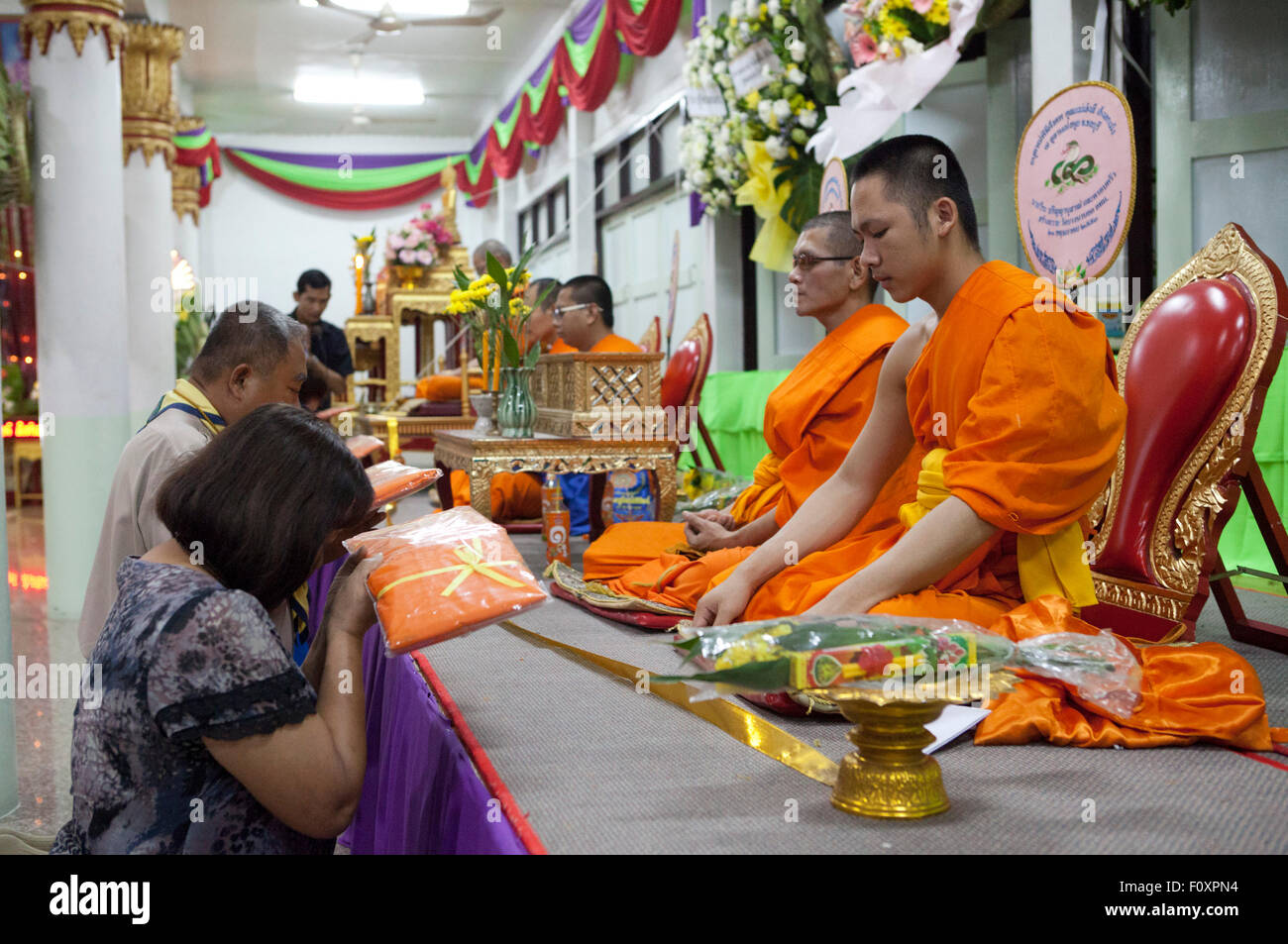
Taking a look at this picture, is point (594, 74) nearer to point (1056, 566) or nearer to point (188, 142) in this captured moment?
point (188, 142)

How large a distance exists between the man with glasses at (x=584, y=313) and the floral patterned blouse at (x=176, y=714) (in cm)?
341

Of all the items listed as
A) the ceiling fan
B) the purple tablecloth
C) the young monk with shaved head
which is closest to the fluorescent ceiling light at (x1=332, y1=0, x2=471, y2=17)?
the ceiling fan

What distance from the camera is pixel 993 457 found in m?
1.81

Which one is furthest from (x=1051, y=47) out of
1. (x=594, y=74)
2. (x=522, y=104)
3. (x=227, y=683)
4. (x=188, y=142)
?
(x=188, y=142)

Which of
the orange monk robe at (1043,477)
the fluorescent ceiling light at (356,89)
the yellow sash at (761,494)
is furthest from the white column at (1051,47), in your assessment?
the fluorescent ceiling light at (356,89)

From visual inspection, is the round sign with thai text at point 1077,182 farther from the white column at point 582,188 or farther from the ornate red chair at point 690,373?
the white column at point 582,188

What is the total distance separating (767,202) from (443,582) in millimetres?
4489

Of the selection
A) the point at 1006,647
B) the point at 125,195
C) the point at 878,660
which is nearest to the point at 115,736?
the point at 878,660

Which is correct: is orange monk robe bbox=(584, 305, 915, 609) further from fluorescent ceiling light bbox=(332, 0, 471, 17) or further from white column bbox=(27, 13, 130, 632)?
fluorescent ceiling light bbox=(332, 0, 471, 17)

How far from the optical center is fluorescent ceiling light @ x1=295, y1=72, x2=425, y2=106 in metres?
12.1

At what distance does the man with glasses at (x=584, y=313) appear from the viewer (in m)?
4.64
